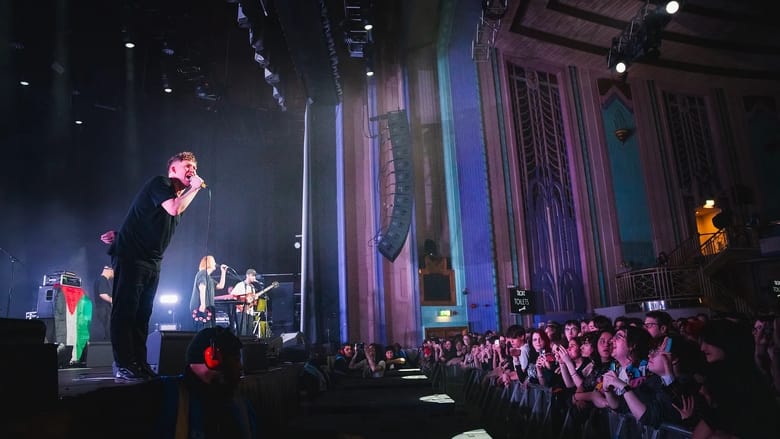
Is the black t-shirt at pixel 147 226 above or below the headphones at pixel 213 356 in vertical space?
above

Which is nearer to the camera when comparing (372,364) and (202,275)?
(202,275)

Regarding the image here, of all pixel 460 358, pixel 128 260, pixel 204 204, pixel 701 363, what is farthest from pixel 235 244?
pixel 701 363

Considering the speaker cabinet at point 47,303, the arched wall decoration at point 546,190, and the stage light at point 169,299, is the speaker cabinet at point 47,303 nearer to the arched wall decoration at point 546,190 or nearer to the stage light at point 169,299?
the stage light at point 169,299

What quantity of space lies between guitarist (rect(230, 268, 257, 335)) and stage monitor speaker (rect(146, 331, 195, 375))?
178 inches

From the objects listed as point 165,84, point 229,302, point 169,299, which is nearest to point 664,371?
point 229,302

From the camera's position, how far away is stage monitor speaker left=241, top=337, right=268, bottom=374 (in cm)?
409

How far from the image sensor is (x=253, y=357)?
14.2 feet

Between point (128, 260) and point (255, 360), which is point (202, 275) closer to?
point (255, 360)

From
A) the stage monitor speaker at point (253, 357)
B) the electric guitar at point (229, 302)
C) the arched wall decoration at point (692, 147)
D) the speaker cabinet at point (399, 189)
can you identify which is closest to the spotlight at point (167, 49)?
the electric guitar at point (229, 302)

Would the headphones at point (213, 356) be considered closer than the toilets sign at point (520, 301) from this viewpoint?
Yes

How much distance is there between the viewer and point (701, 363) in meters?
2.29

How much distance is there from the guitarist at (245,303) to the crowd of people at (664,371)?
4012 millimetres

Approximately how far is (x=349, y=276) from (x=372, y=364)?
11.6ft

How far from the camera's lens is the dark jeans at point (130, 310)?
9.08 feet
